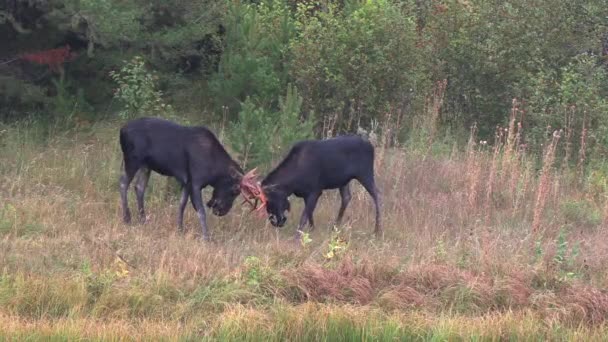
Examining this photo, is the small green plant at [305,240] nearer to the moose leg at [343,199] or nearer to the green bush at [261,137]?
the moose leg at [343,199]

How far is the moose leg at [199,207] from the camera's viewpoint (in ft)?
33.9

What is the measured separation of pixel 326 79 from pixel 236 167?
5.28 meters

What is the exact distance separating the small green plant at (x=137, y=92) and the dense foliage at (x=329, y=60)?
0.38 m

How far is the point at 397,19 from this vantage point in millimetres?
16062

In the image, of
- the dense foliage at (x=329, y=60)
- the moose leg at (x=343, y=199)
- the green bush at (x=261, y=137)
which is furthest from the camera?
the dense foliage at (x=329, y=60)

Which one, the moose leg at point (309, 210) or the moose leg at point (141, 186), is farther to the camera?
the moose leg at point (141, 186)

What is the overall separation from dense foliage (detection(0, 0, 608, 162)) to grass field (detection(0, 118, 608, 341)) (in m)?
2.37

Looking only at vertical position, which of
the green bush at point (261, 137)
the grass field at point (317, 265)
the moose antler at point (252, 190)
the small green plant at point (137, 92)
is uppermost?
the small green plant at point (137, 92)

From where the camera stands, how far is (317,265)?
8750 mm

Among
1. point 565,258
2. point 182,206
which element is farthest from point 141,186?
point 565,258

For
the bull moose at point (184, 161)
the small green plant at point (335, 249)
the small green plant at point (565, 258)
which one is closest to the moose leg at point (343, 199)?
the bull moose at point (184, 161)

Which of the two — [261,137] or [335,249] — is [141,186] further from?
[335,249]

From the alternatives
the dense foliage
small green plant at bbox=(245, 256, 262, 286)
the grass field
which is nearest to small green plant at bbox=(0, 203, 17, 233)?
the grass field

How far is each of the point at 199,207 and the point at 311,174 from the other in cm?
142
